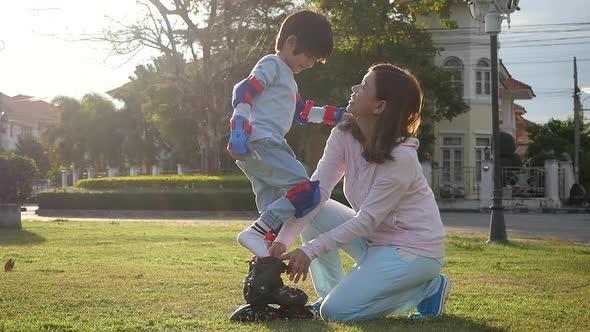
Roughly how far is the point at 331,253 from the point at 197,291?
1.25 m

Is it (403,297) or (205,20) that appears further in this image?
(205,20)

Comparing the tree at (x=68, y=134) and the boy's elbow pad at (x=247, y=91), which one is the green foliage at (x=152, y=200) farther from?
the tree at (x=68, y=134)

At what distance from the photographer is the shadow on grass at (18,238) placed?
11938 mm

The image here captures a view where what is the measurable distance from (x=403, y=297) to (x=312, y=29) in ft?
5.36

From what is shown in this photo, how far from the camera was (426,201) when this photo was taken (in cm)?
469

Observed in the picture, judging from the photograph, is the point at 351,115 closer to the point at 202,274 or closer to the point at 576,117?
the point at 202,274

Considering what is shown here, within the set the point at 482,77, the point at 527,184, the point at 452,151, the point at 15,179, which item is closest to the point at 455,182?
the point at 527,184

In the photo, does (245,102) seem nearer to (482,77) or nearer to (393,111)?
(393,111)

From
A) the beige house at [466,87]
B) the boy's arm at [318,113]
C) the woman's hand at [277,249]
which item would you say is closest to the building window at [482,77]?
the beige house at [466,87]

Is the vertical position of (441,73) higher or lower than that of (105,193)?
higher

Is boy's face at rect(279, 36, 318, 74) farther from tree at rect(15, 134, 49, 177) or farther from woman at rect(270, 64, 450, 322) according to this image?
tree at rect(15, 134, 49, 177)

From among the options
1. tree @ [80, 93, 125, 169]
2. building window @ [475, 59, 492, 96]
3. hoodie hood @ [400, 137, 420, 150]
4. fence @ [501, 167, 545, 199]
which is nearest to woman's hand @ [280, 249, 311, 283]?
hoodie hood @ [400, 137, 420, 150]

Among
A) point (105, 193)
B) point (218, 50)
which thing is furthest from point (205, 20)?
point (105, 193)

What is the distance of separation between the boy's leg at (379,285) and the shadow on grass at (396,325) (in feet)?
0.28
